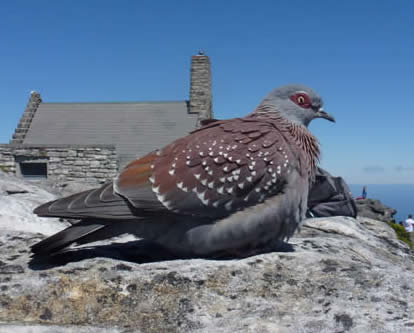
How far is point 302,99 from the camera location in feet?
12.0

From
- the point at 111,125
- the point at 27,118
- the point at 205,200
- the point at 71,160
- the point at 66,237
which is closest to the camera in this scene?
the point at 66,237

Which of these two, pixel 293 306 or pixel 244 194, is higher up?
pixel 244 194

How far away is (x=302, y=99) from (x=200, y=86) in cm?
2339

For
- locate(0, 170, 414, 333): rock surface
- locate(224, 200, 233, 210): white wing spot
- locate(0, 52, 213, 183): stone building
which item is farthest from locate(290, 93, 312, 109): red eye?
locate(0, 52, 213, 183): stone building

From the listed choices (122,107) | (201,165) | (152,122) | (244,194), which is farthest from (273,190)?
(122,107)

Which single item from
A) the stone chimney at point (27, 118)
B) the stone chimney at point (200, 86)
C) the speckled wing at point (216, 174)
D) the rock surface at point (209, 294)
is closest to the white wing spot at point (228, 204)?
the speckled wing at point (216, 174)

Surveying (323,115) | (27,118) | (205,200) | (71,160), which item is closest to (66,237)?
(205,200)

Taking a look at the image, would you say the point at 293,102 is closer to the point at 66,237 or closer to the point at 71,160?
the point at 66,237

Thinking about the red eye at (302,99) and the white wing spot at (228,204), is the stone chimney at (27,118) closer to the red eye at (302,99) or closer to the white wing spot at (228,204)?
the red eye at (302,99)

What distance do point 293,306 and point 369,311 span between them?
33 centimetres

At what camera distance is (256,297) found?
7.16 feet

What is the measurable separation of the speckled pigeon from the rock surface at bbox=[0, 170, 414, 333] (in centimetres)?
23

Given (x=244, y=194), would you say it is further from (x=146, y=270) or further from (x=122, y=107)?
(x=122, y=107)

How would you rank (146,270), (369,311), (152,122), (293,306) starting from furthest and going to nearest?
(152,122)
(146,270)
(293,306)
(369,311)
